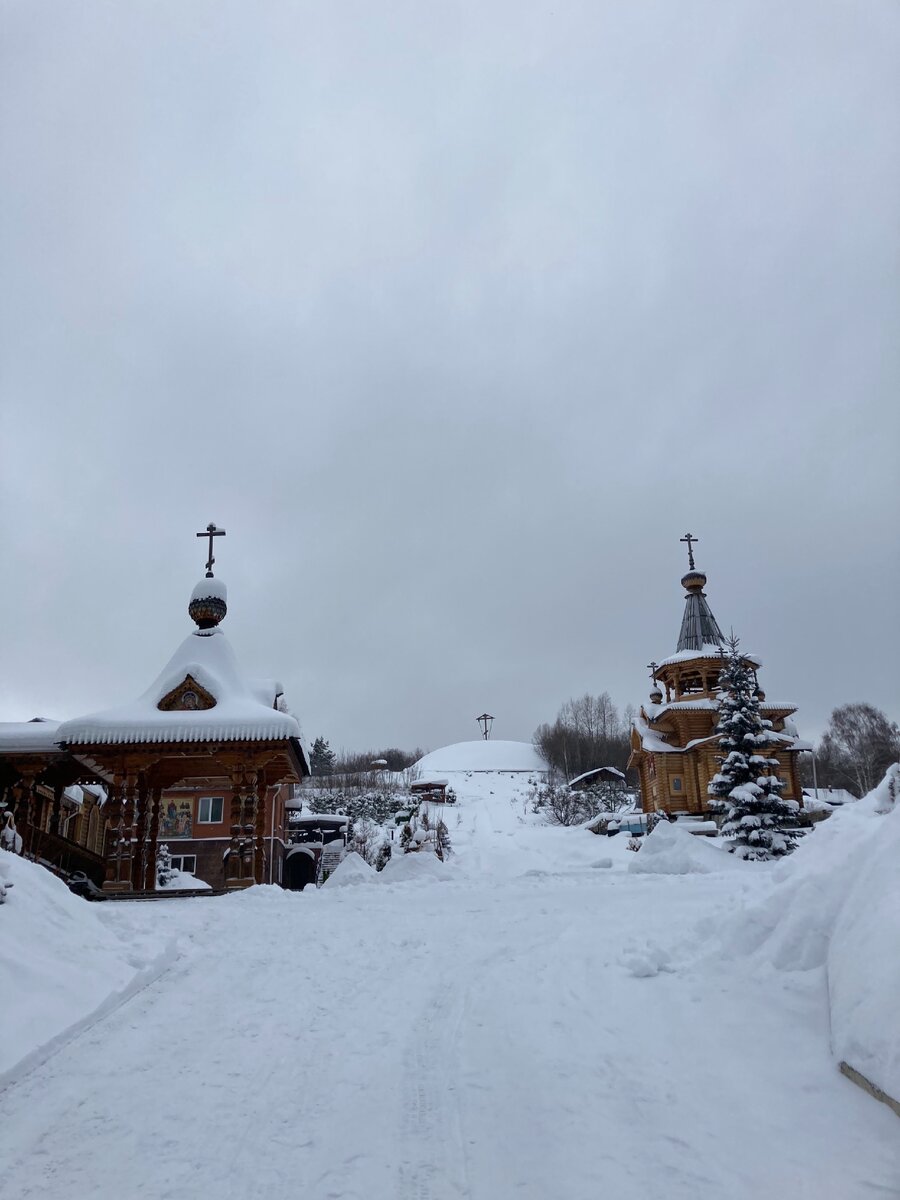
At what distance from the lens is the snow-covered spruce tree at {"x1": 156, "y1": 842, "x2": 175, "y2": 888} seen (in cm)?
2368

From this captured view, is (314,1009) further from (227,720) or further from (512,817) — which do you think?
(512,817)

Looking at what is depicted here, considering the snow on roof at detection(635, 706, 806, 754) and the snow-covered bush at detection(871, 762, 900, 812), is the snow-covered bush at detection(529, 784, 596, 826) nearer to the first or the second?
the snow on roof at detection(635, 706, 806, 754)

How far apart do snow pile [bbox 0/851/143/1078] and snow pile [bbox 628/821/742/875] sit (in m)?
13.4

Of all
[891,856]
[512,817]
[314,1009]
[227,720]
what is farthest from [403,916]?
[512,817]

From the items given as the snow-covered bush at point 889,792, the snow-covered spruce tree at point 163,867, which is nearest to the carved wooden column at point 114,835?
the snow-covered spruce tree at point 163,867

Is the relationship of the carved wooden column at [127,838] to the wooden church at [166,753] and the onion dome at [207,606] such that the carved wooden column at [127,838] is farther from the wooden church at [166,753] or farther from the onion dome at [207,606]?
the onion dome at [207,606]

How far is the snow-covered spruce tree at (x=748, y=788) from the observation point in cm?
2098

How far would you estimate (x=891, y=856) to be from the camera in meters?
5.51

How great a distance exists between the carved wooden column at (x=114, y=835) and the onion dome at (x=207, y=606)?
4776 mm

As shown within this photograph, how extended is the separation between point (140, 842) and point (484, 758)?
8315 cm

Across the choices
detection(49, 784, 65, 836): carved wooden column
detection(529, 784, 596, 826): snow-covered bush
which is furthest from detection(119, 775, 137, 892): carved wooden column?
detection(529, 784, 596, 826): snow-covered bush

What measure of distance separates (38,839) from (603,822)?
94.2 ft

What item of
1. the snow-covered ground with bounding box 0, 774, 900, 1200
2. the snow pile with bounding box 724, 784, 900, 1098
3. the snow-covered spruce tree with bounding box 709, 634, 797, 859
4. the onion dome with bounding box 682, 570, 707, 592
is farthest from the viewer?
the onion dome with bounding box 682, 570, 707, 592

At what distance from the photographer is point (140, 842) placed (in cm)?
1995
